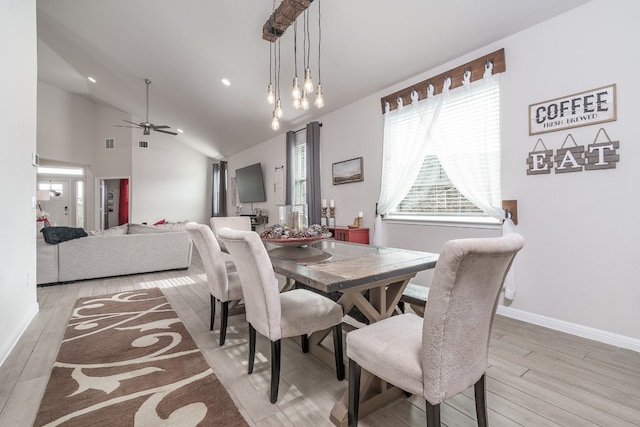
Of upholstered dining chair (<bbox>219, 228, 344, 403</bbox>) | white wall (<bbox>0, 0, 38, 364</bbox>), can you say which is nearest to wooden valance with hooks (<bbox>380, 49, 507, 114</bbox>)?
upholstered dining chair (<bbox>219, 228, 344, 403</bbox>)

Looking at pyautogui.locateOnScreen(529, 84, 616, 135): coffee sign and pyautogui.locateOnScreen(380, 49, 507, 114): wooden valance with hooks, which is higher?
pyautogui.locateOnScreen(380, 49, 507, 114): wooden valance with hooks

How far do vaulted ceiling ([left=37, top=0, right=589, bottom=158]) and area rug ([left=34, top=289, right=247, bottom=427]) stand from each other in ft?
11.0

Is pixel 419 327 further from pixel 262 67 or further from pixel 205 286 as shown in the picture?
pixel 262 67

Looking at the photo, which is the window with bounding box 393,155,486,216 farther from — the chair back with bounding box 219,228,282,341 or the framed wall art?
the chair back with bounding box 219,228,282,341

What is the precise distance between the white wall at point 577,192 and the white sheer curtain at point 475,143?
0.30 feet

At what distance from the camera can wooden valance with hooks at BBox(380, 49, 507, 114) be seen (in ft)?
9.18

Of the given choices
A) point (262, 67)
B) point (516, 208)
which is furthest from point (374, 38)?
point (516, 208)

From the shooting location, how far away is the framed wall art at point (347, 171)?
429 centimetres

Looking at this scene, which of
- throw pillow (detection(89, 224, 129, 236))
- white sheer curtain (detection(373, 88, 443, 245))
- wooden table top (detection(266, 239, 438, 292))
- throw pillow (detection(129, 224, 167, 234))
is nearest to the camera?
wooden table top (detection(266, 239, 438, 292))

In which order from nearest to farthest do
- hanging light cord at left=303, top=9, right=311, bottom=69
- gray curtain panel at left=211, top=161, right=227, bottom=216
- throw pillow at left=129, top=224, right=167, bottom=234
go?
hanging light cord at left=303, top=9, right=311, bottom=69 → throw pillow at left=129, top=224, right=167, bottom=234 → gray curtain panel at left=211, top=161, right=227, bottom=216

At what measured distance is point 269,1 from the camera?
10.5ft

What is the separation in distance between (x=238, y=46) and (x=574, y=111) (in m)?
3.78

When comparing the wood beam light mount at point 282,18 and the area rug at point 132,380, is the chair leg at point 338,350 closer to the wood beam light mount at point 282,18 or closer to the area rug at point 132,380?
the area rug at point 132,380

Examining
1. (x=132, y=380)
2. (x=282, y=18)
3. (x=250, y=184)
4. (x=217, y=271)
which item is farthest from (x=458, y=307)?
(x=250, y=184)
